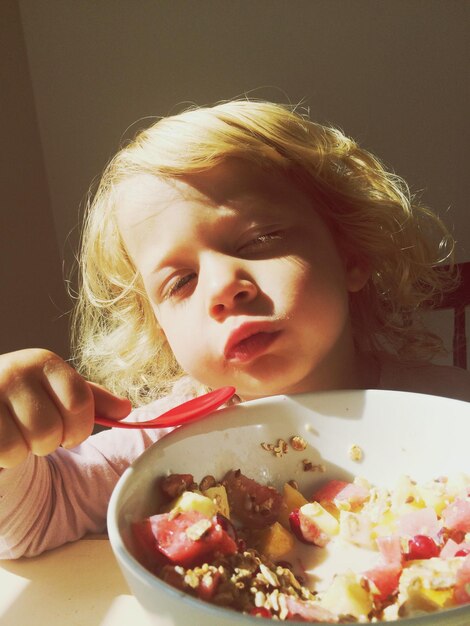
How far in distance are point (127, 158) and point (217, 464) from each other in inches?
20.2

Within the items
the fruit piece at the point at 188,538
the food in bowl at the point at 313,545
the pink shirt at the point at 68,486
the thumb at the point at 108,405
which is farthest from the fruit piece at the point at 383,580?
the pink shirt at the point at 68,486

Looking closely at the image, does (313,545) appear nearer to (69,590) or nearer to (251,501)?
(251,501)

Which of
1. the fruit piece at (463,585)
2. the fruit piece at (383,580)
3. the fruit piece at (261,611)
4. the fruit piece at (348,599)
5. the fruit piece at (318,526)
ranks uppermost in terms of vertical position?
the fruit piece at (463,585)

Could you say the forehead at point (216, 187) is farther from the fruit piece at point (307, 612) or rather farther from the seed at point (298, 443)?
the fruit piece at point (307, 612)

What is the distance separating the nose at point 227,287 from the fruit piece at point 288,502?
205 millimetres

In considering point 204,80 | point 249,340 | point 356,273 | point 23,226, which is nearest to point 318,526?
point 249,340

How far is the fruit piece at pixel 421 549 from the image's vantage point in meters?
0.48

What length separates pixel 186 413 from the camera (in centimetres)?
61

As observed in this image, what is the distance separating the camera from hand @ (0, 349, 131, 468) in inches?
20.1

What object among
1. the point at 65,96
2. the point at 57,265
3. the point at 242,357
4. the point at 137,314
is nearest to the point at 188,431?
the point at 242,357

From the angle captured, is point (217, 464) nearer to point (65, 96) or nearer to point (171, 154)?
point (171, 154)

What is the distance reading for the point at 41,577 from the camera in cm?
59

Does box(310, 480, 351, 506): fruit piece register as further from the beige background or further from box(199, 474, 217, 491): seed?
the beige background

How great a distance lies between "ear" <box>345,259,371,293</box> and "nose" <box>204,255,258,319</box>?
0.80 ft
